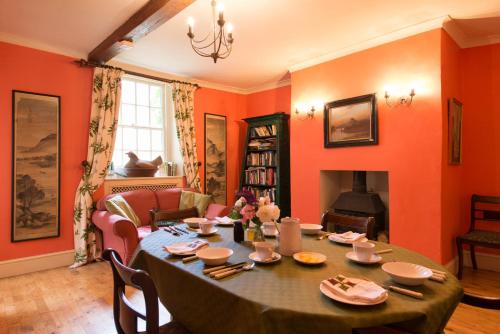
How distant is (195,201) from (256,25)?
2391 mm

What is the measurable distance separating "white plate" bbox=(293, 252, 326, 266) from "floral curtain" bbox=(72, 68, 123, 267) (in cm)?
312

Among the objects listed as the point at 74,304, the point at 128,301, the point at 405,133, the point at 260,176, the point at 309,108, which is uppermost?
the point at 309,108

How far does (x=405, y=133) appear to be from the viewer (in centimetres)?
319

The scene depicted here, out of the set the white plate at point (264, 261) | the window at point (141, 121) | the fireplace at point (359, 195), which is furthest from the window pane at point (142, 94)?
the white plate at point (264, 261)

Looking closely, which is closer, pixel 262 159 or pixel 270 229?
pixel 270 229

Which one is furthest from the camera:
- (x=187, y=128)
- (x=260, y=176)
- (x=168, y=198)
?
(x=260, y=176)

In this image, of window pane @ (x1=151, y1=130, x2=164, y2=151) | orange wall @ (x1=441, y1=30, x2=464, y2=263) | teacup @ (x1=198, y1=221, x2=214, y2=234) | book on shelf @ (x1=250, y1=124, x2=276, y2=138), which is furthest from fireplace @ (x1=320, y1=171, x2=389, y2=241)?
window pane @ (x1=151, y1=130, x2=164, y2=151)

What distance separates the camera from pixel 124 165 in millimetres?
4098

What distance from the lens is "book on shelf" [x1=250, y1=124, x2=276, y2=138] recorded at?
4.88m

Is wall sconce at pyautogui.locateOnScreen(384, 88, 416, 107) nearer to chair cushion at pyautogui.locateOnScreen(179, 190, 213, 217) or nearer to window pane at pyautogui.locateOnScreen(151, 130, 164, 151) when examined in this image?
chair cushion at pyautogui.locateOnScreen(179, 190, 213, 217)

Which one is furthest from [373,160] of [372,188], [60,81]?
[60,81]

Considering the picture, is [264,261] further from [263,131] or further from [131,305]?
[263,131]

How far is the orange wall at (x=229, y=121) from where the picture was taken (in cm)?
493

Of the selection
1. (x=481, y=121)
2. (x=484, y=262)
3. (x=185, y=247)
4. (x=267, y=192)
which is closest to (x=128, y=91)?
(x=267, y=192)
